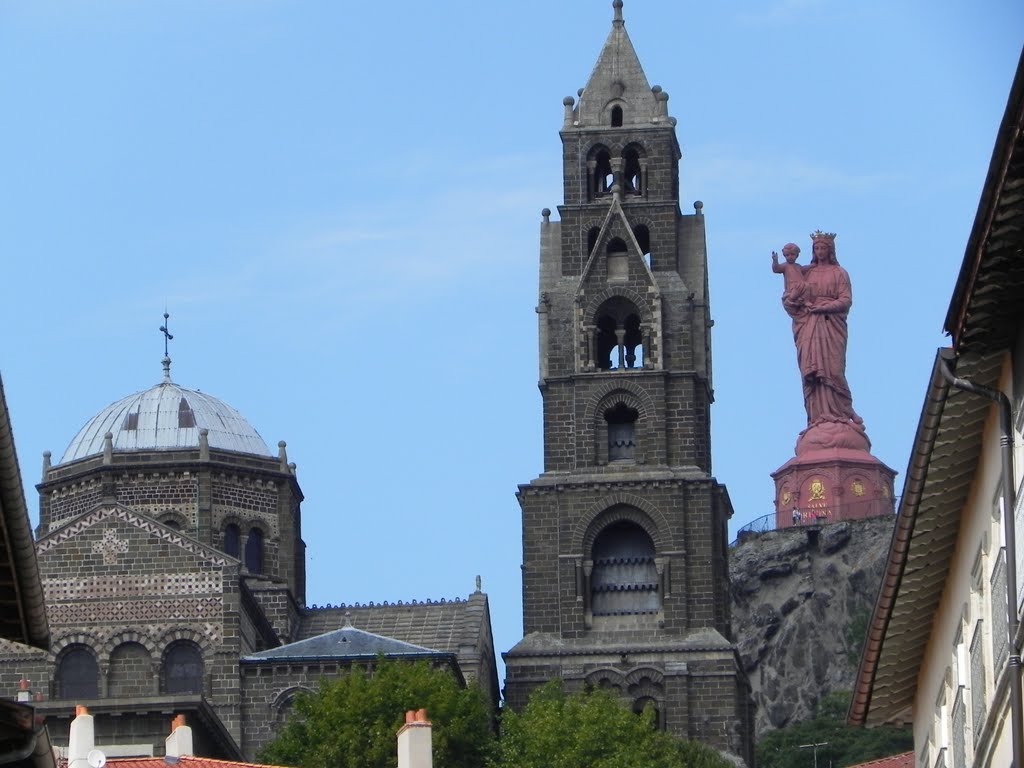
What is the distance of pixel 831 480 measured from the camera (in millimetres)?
142750

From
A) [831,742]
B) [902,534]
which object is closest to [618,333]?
[831,742]

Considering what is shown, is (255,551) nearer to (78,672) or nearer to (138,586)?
(138,586)

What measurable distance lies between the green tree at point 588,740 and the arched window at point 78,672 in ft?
35.2

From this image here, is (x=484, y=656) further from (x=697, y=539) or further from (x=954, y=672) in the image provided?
(x=954, y=672)

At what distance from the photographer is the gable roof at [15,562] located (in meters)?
25.1

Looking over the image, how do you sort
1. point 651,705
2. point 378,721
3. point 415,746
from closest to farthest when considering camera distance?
point 415,746 → point 378,721 → point 651,705

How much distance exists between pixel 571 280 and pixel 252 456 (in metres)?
10.8

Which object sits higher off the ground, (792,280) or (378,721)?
(792,280)

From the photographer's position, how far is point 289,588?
97688 millimetres

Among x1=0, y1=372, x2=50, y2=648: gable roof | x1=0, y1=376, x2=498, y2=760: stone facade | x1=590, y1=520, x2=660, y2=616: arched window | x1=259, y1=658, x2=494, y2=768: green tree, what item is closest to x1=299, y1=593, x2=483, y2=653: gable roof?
x1=0, y1=376, x2=498, y2=760: stone facade

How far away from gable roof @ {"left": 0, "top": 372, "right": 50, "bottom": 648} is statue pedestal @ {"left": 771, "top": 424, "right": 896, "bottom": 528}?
114 m

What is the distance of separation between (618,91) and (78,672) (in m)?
22.2

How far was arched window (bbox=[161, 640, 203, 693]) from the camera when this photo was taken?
89125 millimetres

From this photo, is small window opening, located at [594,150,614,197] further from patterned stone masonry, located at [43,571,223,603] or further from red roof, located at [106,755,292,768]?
red roof, located at [106,755,292,768]
